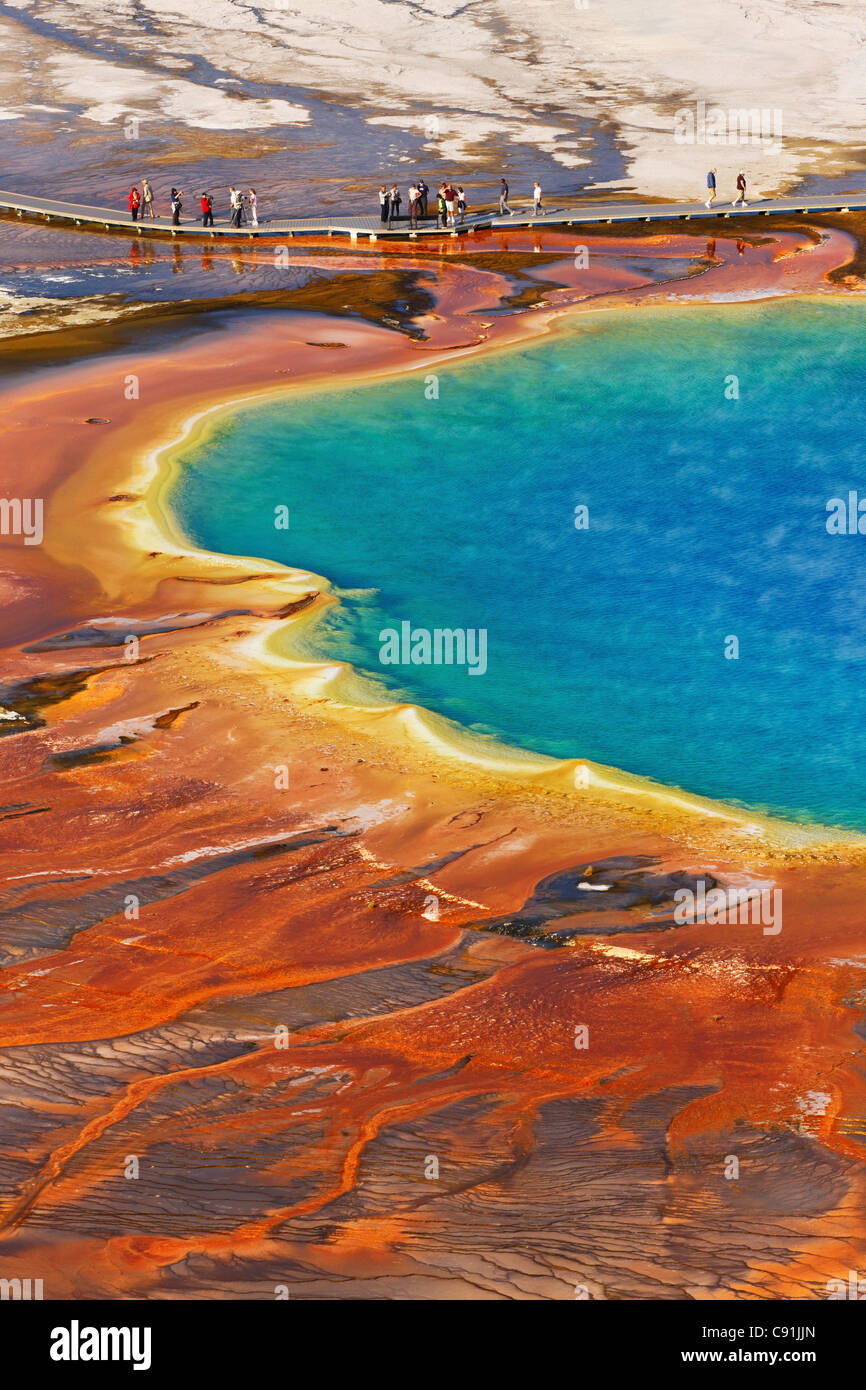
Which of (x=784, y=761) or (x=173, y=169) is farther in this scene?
(x=173, y=169)

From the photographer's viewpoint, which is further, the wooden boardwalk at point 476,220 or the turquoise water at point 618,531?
the wooden boardwalk at point 476,220

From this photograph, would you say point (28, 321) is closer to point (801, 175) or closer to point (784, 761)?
→ point (784, 761)

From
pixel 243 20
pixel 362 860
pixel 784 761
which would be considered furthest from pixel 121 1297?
pixel 243 20
